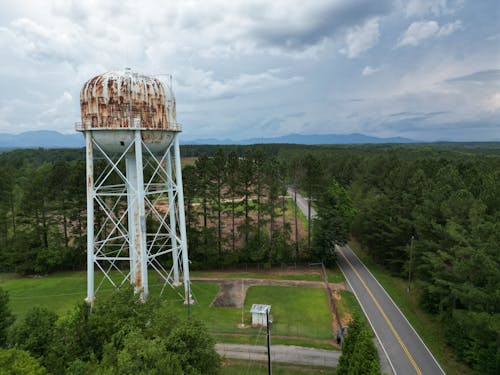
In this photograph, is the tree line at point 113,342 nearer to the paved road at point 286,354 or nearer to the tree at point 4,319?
the tree at point 4,319

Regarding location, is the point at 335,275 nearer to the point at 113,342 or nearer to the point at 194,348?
the point at 194,348

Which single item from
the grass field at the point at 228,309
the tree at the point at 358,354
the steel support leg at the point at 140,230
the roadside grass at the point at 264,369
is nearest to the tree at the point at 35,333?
the grass field at the point at 228,309

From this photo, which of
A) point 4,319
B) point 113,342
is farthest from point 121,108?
point 113,342

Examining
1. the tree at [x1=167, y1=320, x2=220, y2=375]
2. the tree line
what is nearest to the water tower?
the tree line

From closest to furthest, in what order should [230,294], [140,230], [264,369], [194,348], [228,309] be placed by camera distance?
[194,348], [264,369], [140,230], [228,309], [230,294]

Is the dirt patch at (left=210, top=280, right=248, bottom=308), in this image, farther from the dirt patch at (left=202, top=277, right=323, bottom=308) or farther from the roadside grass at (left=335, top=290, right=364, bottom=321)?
the roadside grass at (left=335, top=290, right=364, bottom=321)

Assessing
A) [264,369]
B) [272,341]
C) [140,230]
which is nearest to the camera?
[264,369]

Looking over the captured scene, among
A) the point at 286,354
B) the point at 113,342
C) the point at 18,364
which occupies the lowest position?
the point at 286,354
